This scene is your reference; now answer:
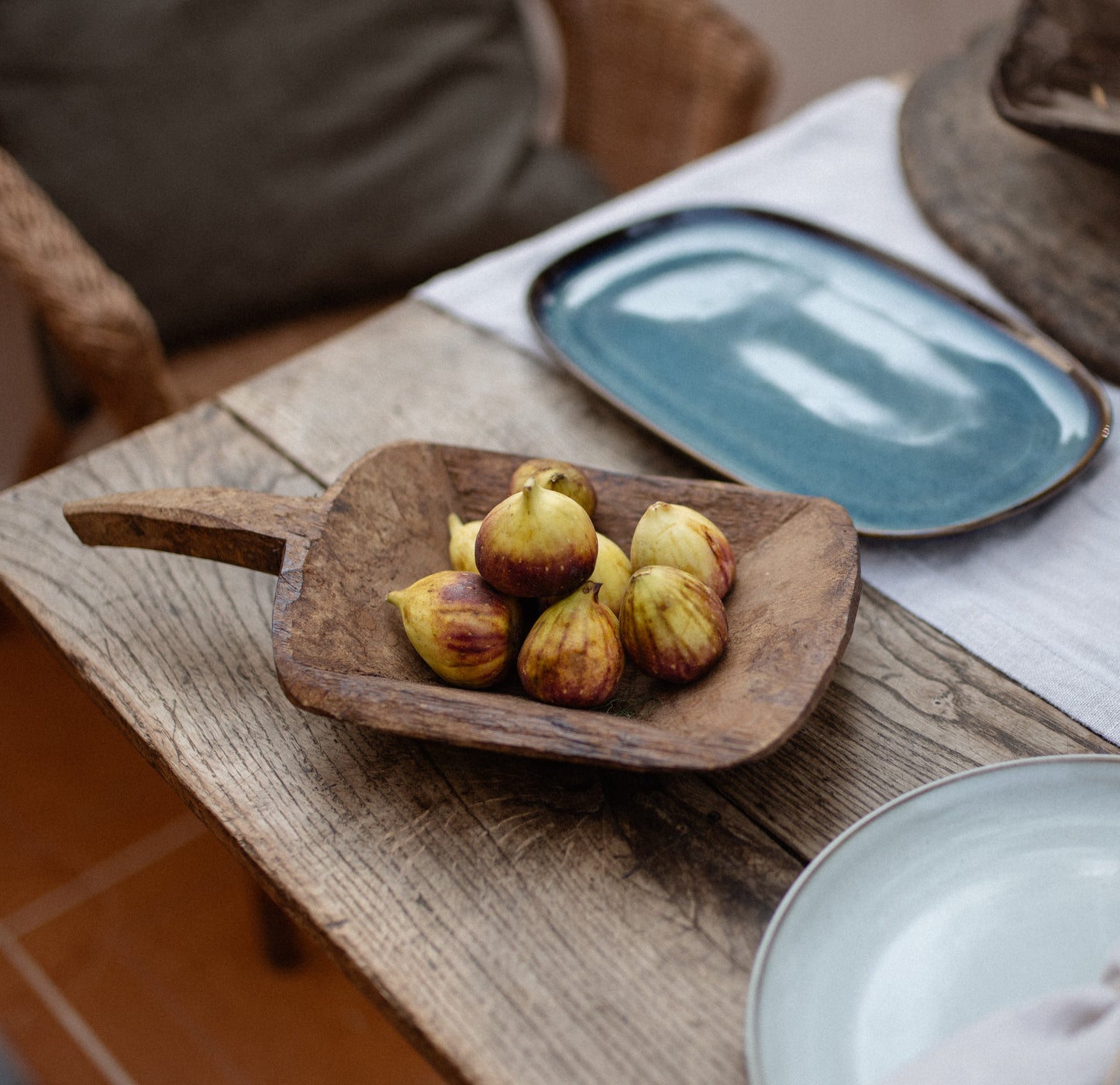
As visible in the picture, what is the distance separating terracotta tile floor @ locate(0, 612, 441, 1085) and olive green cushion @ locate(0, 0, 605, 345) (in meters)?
0.52

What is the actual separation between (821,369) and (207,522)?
436 millimetres

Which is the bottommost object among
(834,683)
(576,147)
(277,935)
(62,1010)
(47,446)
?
(62,1010)

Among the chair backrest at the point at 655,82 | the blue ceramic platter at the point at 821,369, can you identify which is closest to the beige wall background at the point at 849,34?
the chair backrest at the point at 655,82

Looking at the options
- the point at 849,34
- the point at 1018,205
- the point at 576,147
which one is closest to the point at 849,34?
the point at 849,34

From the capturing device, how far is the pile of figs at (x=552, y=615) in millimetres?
472

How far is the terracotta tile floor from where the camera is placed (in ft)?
3.41

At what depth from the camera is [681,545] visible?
0.52 metres

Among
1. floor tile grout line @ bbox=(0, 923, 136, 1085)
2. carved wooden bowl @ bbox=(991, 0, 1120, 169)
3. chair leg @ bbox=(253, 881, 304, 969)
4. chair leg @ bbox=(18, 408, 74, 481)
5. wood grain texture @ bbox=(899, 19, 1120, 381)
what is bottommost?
floor tile grout line @ bbox=(0, 923, 136, 1085)

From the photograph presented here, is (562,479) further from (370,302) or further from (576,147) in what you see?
(576,147)

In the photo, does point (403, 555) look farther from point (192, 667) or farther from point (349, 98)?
point (349, 98)

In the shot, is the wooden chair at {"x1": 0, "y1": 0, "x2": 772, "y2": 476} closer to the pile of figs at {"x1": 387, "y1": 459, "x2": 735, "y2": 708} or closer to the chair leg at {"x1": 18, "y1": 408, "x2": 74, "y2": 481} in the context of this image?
the chair leg at {"x1": 18, "y1": 408, "x2": 74, "y2": 481}

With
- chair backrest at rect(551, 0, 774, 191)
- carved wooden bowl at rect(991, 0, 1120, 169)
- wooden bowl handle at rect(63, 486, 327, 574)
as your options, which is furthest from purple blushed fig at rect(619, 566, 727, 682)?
chair backrest at rect(551, 0, 774, 191)

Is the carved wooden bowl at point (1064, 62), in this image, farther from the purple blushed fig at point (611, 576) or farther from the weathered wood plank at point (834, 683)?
the purple blushed fig at point (611, 576)

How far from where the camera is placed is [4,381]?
1609 millimetres
